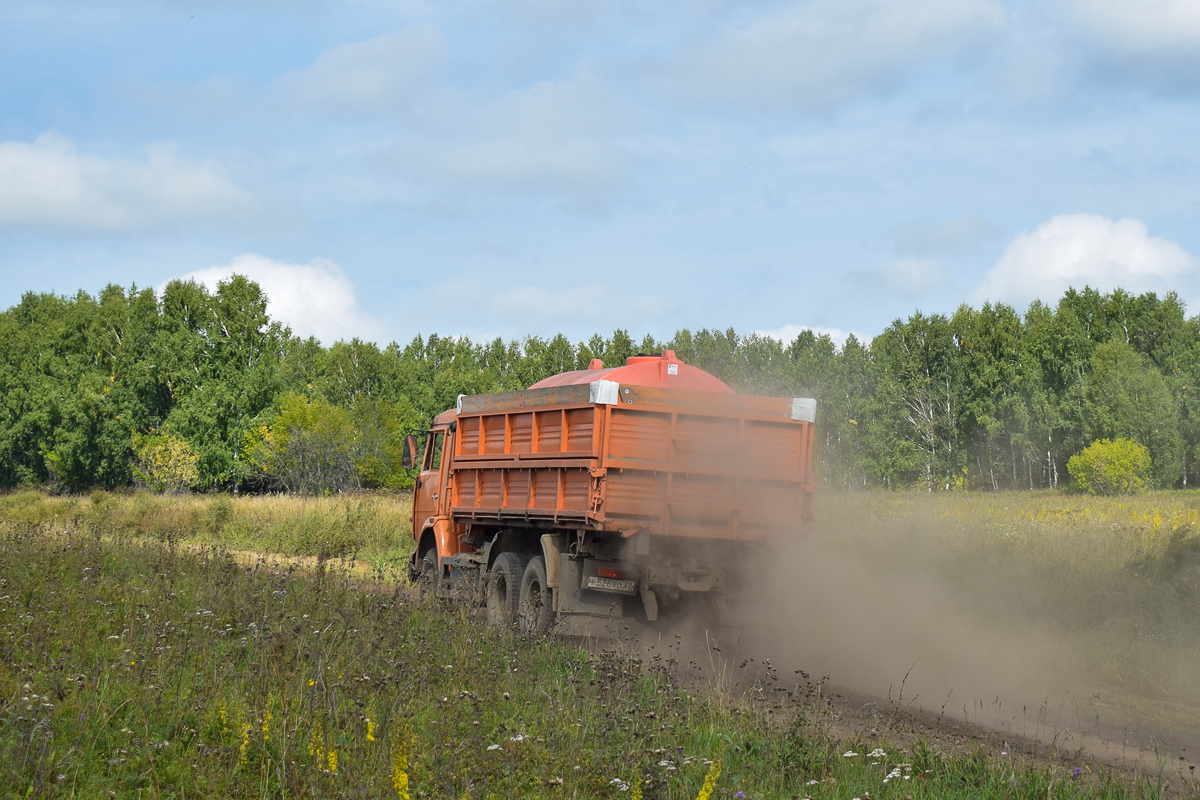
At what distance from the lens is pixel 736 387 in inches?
2148

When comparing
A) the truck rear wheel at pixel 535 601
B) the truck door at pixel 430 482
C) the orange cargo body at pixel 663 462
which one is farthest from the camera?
the truck door at pixel 430 482

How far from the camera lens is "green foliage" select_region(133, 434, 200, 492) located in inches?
2240

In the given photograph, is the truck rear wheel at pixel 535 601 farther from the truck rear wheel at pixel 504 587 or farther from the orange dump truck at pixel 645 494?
the truck rear wheel at pixel 504 587

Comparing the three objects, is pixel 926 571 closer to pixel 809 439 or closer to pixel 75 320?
pixel 809 439

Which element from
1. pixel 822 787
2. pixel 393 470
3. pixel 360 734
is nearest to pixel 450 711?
pixel 360 734

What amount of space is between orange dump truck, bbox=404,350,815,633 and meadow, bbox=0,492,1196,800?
792mm

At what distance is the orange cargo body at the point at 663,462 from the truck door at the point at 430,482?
3380 millimetres

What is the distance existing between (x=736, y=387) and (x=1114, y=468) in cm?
1972

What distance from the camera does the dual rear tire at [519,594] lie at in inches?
422

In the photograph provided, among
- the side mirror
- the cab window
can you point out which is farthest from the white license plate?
the side mirror

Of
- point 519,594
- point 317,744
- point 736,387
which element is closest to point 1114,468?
point 736,387

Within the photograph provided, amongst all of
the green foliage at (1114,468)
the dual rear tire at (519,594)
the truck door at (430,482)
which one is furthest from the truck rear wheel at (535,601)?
the green foliage at (1114,468)

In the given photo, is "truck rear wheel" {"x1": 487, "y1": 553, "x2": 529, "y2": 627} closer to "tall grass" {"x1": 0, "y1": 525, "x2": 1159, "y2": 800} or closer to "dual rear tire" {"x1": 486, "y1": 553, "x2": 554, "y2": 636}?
"dual rear tire" {"x1": 486, "y1": 553, "x2": 554, "y2": 636}

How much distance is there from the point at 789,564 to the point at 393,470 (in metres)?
61.5
